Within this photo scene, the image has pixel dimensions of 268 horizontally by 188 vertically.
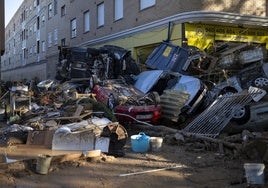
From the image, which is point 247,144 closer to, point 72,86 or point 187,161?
point 187,161

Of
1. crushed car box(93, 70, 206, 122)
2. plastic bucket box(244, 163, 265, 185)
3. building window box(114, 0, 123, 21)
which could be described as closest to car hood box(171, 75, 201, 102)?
crushed car box(93, 70, 206, 122)

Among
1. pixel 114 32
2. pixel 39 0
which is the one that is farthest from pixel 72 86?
pixel 39 0

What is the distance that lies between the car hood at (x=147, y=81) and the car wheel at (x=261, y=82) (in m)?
3.40

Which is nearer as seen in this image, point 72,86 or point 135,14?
point 72,86

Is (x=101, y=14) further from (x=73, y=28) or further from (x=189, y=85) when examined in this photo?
(x=189, y=85)

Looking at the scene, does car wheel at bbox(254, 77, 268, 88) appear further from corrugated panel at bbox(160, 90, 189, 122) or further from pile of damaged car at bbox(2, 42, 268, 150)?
corrugated panel at bbox(160, 90, 189, 122)

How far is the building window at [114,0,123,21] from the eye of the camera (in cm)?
2447

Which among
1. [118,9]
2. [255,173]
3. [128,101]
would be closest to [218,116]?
[128,101]

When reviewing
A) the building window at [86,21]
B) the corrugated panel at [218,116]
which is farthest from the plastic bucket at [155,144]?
the building window at [86,21]

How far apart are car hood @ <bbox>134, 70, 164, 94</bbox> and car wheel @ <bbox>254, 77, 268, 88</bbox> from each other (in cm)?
340

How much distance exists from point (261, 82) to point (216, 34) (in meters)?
7.80

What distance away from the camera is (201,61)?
48.2 ft

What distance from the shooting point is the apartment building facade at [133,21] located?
60.2ft

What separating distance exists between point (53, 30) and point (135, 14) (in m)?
19.7
